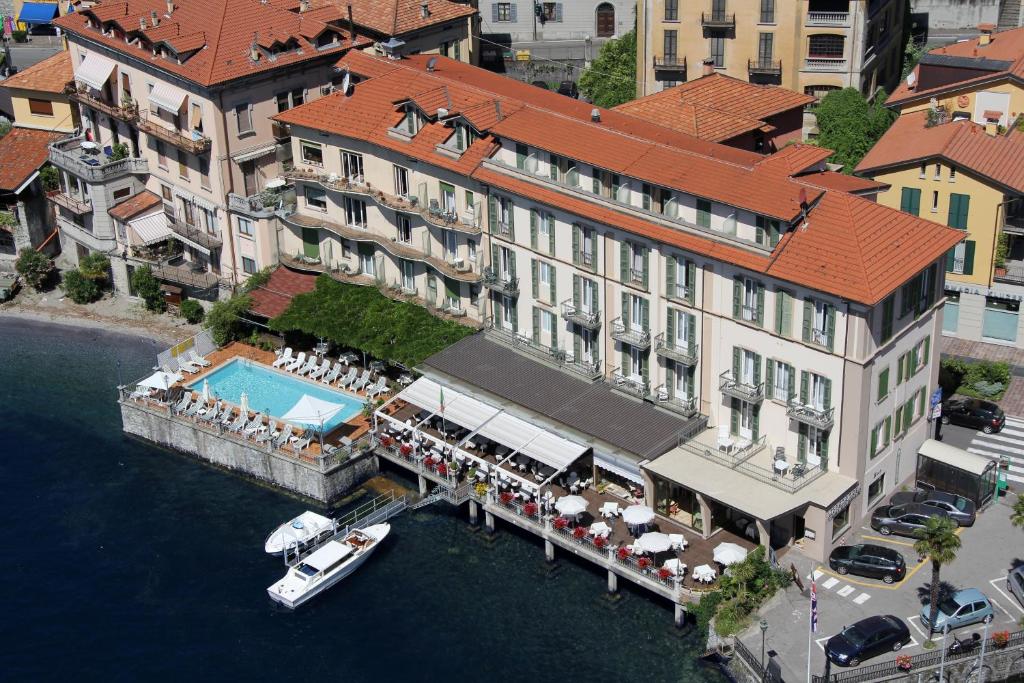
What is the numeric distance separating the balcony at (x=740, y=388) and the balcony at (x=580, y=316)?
9102 millimetres

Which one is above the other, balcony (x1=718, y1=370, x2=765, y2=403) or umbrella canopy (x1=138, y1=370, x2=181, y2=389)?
balcony (x1=718, y1=370, x2=765, y2=403)

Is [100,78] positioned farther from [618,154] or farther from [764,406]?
[764,406]

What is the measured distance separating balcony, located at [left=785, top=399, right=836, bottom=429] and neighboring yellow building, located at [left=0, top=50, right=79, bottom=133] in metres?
70.5

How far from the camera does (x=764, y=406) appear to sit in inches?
3155

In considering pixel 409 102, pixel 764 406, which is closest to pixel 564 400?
pixel 764 406

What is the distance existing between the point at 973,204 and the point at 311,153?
1810 inches

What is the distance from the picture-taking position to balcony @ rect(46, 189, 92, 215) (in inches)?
4473

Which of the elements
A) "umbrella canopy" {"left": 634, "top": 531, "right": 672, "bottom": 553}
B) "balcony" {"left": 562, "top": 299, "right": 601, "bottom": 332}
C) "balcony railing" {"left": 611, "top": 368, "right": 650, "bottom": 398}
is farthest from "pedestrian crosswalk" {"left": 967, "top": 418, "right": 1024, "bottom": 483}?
"balcony" {"left": 562, "top": 299, "right": 601, "bottom": 332}

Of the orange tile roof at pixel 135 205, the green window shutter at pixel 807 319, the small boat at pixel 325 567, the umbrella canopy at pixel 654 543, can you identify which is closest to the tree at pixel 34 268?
the orange tile roof at pixel 135 205

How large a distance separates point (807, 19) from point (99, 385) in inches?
2477

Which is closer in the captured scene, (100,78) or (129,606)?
(129,606)

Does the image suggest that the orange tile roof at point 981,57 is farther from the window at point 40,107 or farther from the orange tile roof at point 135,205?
Answer: the window at point 40,107

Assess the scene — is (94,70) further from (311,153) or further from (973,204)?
(973,204)

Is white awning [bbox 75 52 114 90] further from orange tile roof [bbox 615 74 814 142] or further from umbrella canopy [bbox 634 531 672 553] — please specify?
umbrella canopy [bbox 634 531 672 553]
